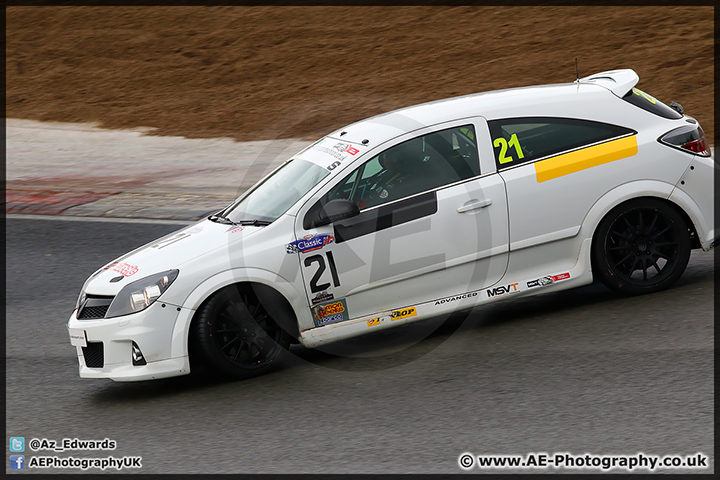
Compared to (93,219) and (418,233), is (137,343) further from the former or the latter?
(93,219)

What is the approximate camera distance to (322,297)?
6594 mm

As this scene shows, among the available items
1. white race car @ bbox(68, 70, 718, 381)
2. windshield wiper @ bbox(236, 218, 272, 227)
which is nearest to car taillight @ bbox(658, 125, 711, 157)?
white race car @ bbox(68, 70, 718, 381)

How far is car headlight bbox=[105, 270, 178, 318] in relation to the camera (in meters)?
6.34

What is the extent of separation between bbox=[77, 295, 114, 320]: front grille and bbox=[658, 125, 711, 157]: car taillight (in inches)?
172

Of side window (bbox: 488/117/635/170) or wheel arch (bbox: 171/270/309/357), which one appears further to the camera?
side window (bbox: 488/117/635/170)

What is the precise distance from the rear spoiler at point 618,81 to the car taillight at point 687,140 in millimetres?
506

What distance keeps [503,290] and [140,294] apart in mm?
2664

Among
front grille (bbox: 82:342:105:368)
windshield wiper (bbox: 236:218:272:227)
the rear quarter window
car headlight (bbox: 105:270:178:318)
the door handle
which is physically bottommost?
front grille (bbox: 82:342:105:368)

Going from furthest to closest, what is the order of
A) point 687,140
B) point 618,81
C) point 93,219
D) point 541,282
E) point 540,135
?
point 93,219, point 618,81, point 687,140, point 540,135, point 541,282

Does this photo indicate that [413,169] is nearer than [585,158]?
Yes

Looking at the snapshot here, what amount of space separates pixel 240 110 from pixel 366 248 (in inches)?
431

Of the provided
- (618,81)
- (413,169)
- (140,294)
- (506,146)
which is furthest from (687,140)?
(140,294)

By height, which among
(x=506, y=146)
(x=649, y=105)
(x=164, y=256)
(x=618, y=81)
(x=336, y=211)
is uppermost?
(x=618, y=81)

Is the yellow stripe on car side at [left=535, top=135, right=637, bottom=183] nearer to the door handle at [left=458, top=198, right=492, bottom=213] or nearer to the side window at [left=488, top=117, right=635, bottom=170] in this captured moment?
the side window at [left=488, top=117, right=635, bottom=170]
